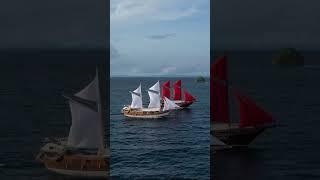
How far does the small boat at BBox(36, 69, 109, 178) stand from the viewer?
21.1 m

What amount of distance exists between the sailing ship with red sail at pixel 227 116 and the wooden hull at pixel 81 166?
7.08 meters

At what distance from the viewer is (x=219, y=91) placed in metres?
25.5

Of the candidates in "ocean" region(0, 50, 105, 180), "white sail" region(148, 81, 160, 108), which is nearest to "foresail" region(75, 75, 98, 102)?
"ocean" region(0, 50, 105, 180)

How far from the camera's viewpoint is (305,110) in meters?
38.9

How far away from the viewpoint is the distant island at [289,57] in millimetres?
31766

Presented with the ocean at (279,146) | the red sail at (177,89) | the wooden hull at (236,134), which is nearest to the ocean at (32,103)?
the wooden hull at (236,134)

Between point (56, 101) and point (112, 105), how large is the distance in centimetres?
3568

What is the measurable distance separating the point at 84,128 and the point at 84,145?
0.85 m

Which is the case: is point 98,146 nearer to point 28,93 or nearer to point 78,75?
point 78,75

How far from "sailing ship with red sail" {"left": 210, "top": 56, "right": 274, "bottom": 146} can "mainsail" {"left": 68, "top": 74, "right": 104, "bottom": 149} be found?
254 inches

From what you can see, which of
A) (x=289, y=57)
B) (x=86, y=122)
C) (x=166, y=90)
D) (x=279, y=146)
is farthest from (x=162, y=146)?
(x=166, y=90)

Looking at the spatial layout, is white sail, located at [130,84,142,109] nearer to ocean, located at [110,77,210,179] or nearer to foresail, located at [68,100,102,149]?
ocean, located at [110,77,210,179]

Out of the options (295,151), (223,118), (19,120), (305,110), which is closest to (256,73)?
(305,110)

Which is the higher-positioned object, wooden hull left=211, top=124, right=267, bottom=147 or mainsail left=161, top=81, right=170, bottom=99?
mainsail left=161, top=81, right=170, bottom=99
